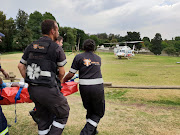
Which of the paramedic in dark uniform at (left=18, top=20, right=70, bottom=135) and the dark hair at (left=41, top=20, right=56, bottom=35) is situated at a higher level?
the dark hair at (left=41, top=20, right=56, bottom=35)

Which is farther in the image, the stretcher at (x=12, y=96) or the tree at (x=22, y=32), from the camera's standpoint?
the tree at (x=22, y=32)

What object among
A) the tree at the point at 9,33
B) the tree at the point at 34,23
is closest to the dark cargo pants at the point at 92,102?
the tree at the point at 9,33

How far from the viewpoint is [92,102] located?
3.00m

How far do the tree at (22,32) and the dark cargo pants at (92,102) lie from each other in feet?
184

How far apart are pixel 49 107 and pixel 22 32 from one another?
59.0 m

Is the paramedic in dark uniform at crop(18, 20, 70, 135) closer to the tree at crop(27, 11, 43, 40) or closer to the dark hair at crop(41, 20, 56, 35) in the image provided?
the dark hair at crop(41, 20, 56, 35)

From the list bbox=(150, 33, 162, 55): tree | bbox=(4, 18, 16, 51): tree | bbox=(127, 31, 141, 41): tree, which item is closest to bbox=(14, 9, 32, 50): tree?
bbox=(4, 18, 16, 51): tree

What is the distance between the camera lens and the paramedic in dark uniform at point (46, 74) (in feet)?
7.54

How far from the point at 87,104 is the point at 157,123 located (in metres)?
2.05

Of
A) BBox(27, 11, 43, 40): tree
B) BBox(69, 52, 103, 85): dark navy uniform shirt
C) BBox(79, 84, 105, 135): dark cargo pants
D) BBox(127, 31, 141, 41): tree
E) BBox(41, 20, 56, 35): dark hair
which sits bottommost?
BBox(79, 84, 105, 135): dark cargo pants

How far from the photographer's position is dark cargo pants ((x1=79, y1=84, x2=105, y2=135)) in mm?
2928

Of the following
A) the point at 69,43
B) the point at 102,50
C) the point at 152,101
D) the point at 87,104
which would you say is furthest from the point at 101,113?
the point at 102,50

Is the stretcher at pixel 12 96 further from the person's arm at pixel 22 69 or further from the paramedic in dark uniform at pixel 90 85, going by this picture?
the paramedic in dark uniform at pixel 90 85

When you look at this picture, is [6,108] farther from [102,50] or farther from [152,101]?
[102,50]
